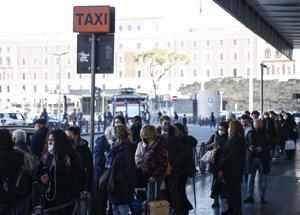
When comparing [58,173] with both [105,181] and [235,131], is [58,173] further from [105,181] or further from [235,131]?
[235,131]

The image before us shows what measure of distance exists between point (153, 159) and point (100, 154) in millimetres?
1340

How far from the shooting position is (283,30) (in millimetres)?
30125

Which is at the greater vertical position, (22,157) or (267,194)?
(22,157)

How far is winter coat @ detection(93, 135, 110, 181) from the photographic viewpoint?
32.3ft

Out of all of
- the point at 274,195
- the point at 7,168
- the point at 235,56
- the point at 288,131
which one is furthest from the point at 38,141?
the point at 235,56

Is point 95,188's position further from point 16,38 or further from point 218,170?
point 16,38

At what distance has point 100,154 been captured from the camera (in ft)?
32.5

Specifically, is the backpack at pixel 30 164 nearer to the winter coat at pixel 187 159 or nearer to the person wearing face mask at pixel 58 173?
the person wearing face mask at pixel 58 173

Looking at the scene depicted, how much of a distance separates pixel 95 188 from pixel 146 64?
98.1m

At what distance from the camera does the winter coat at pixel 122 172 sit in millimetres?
8164

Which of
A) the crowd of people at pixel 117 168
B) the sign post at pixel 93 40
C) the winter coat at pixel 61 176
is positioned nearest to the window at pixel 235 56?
the crowd of people at pixel 117 168

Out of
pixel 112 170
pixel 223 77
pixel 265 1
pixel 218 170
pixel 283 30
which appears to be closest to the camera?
pixel 112 170

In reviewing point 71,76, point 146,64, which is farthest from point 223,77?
point 71,76

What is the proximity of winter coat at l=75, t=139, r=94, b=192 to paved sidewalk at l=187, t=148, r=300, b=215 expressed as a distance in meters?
3.20
